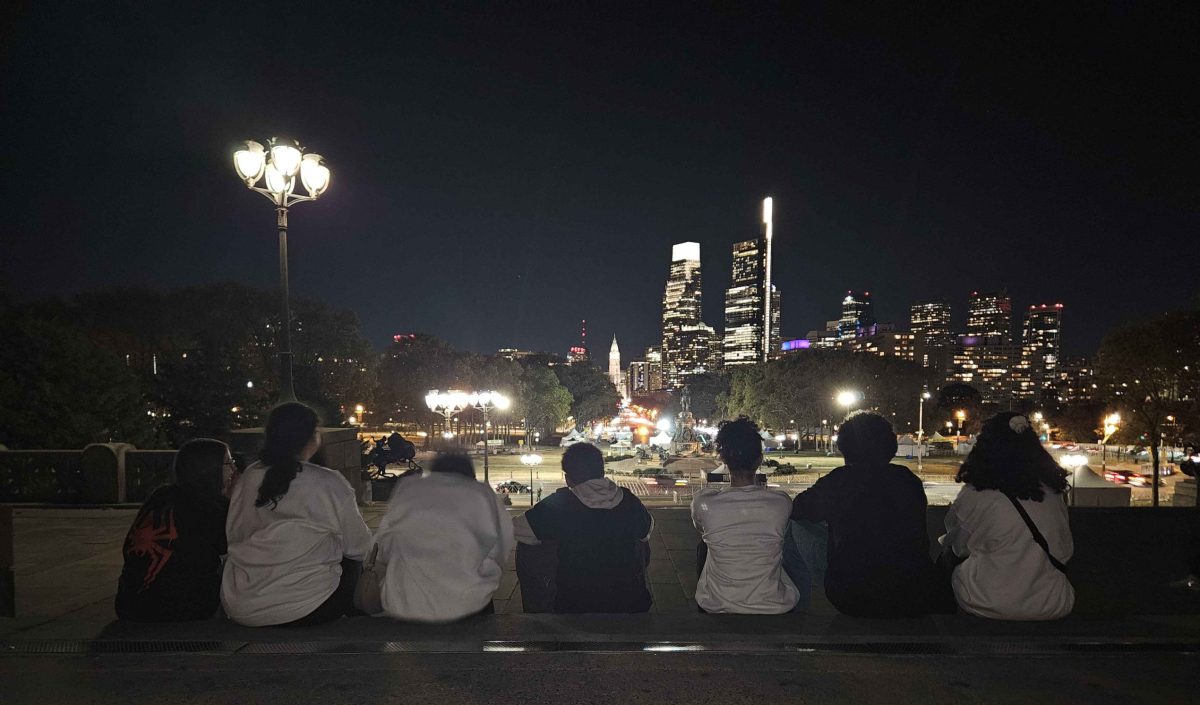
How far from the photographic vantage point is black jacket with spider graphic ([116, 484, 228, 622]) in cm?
360

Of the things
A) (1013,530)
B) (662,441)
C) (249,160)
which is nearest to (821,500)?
(1013,530)

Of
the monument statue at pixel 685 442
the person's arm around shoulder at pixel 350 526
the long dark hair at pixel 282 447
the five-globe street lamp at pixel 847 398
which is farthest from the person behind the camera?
the monument statue at pixel 685 442

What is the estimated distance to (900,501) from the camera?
11.9ft

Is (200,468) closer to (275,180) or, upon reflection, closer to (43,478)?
(275,180)

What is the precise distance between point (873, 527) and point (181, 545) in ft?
13.2

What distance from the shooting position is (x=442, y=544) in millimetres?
3449

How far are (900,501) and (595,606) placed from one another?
1968mm

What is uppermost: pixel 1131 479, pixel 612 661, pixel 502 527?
pixel 502 527

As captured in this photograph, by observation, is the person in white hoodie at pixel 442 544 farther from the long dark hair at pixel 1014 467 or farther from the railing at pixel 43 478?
the railing at pixel 43 478

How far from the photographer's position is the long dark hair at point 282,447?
3.38 m

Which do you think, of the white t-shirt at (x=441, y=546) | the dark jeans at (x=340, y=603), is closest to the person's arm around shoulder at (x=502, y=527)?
the white t-shirt at (x=441, y=546)

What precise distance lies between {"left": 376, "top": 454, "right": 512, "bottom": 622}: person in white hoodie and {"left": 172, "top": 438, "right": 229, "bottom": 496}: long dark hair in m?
1.06

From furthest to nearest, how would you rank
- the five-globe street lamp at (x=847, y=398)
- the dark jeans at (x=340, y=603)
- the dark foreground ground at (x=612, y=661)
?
the five-globe street lamp at (x=847, y=398) → the dark jeans at (x=340, y=603) → the dark foreground ground at (x=612, y=661)

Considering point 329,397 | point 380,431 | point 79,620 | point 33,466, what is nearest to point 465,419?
point 380,431
